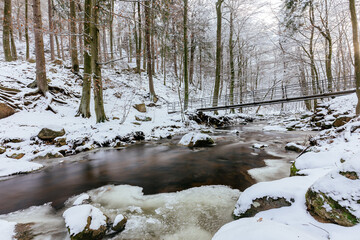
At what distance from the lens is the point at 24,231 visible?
2.49 m

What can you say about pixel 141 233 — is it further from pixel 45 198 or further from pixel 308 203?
pixel 45 198

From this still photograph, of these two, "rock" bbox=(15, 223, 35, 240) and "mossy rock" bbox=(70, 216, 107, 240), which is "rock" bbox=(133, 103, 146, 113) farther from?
"mossy rock" bbox=(70, 216, 107, 240)

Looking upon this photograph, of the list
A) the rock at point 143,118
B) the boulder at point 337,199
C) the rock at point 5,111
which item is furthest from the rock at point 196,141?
the rock at point 5,111

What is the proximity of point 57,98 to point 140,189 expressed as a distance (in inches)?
384

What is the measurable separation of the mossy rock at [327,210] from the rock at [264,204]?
0.31 meters

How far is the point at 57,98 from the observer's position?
10.4m

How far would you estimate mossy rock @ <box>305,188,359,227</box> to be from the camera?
1.69m

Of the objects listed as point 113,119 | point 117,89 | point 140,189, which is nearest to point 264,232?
point 140,189

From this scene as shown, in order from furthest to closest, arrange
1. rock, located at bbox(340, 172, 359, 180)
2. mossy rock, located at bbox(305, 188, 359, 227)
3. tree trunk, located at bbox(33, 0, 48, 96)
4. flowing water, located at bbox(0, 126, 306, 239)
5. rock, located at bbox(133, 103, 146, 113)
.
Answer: rock, located at bbox(133, 103, 146, 113) < tree trunk, located at bbox(33, 0, 48, 96) < flowing water, located at bbox(0, 126, 306, 239) < rock, located at bbox(340, 172, 359, 180) < mossy rock, located at bbox(305, 188, 359, 227)

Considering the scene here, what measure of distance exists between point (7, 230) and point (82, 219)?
109 cm

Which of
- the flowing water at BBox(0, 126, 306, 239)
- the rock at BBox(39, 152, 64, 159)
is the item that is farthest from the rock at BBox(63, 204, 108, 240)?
the rock at BBox(39, 152, 64, 159)

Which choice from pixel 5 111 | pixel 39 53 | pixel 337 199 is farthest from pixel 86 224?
pixel 39 53

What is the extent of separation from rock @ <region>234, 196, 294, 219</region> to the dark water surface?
1.34m

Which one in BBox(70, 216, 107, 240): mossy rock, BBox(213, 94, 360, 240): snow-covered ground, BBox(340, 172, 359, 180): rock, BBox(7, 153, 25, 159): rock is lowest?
BBox(70, 216, 107, 240): mossy rock
